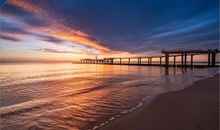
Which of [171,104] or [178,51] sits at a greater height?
[178,51]

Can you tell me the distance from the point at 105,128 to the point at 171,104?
10.1ft

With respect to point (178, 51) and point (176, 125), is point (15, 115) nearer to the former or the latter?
point (176, 125)

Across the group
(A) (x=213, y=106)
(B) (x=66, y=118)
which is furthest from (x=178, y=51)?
(B) (x=66, y=118)

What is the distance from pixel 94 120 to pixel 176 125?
225 centimetres

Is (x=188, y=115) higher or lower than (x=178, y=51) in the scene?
lower

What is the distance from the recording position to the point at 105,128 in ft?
12.1

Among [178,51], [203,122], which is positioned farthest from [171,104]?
[178,51]

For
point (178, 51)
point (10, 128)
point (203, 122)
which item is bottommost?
point (10, 128)

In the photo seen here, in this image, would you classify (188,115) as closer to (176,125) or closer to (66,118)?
(176,125)

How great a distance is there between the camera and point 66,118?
14.9 feet

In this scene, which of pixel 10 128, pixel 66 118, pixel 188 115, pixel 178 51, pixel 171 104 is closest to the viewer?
pixel 10 128

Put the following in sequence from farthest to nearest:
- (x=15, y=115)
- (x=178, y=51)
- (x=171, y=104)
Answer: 1. (x=178, y=51)
2. (x=171, y=104)
3. (x=15, y=115)

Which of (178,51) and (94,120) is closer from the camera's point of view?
(94,120)

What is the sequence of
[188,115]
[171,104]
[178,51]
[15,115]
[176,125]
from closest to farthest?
[176,125]
[188,115]
[15,115]
[171,104]
[178,51]
